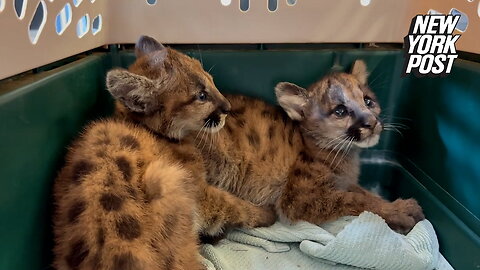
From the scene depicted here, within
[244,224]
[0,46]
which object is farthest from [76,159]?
[244,224]

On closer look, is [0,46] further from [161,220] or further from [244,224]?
[244,224]

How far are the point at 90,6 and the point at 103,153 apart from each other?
605 mm

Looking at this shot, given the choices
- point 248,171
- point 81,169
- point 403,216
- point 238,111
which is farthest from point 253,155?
point 81,169

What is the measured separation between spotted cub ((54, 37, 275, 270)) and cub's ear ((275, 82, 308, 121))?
0.84 feet

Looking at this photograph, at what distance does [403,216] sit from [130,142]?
2.81 feet

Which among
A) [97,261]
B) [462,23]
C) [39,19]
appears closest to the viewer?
[97,261]

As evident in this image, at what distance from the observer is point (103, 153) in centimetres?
109

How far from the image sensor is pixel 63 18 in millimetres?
1307

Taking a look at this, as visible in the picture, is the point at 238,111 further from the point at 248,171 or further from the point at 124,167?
the point at 124,167

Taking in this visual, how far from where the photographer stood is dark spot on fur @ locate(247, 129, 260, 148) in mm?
1521

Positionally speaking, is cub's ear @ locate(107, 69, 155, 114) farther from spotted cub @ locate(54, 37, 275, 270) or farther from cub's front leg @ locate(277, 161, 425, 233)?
cub's front leg @ locate(277, 161, 425, 233)

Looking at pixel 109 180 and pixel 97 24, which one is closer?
pixel 109 180

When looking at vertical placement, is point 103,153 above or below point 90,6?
below

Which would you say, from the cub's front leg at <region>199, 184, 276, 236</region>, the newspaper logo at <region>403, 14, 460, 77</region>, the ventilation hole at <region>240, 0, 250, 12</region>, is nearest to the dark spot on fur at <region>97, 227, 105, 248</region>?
the cub's front leg at <region>199, 184, 276, 236</region>
